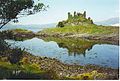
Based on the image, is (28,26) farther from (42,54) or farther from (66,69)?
(66,69)

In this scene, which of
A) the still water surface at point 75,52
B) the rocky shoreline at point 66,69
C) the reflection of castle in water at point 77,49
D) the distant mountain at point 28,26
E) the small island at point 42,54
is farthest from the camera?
the reflection of castle in water at point 77,49

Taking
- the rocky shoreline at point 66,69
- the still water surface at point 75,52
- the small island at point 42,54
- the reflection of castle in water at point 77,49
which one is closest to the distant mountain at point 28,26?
the small island at point 42,54

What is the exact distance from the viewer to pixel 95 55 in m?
13.0

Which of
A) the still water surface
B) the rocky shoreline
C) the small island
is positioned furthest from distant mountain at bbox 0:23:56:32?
the rocky shoreline

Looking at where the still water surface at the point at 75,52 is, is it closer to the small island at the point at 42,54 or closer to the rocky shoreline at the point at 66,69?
the small island at the point at 42,54

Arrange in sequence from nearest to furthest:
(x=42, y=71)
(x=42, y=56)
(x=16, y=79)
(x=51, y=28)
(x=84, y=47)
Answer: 1. (x=16, y=79)
2. (x=42, y=71)
3. (x=42, y=56)
4. (x=51, y=28)
5. (x=84, y=47)

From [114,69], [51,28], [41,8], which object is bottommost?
[114,69]

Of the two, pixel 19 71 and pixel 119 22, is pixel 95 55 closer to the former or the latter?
pixel 119 22

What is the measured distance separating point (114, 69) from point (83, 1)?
2.23 metres

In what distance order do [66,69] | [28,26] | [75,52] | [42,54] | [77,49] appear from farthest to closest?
[77,49]
[75,52]
[42,54]
[28,26]
[66,69]

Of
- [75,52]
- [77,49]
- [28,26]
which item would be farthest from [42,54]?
[77,49]

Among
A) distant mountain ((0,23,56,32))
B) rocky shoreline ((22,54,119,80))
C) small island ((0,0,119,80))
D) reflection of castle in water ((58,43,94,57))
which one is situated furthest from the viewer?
reflection of castle in water ((58,43,94,57))

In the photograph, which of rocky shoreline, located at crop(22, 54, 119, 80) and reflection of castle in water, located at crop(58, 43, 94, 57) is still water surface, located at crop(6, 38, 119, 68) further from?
rocky shoreline, located at crop(22, 54, 119, 80)

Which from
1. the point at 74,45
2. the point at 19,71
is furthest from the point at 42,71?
the point at 74,45
